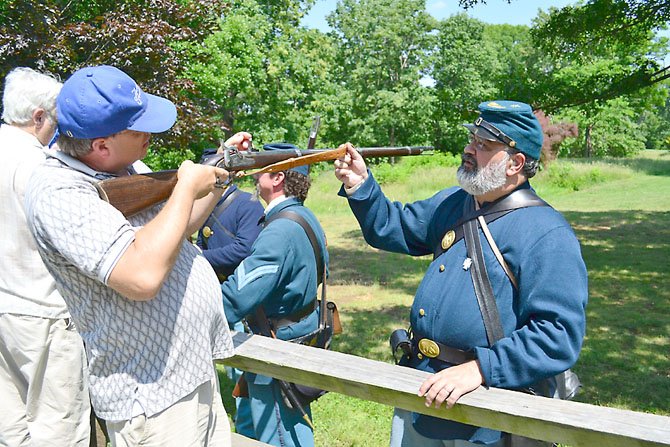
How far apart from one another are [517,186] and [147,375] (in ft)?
5.81

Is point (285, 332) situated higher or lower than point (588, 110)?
lower

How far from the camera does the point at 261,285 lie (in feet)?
11.0

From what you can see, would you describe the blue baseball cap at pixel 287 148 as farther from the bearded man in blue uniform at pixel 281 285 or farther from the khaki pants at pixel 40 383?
the khaki pants at pixel 40 383

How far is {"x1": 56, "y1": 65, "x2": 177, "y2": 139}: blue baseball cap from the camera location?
2.09 meters

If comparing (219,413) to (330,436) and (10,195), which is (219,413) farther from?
(330,436)

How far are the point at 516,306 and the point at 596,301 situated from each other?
23.5 ft

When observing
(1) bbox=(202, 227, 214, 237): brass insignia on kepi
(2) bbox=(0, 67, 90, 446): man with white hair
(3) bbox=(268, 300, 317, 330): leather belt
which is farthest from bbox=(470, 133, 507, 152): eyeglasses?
(1) bbox=(202, 227, 214, 237): brass insignia on kepi

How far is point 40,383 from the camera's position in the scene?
3.50m

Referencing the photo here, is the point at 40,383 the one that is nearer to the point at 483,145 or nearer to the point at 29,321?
the point at 29,321

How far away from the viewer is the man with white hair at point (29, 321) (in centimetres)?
344

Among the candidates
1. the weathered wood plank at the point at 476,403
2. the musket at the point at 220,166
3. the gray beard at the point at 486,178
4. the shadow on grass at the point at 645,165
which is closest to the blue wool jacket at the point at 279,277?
the weathered wood plank at the point at 476,403

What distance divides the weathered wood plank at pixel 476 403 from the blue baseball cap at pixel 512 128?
109 centimetres

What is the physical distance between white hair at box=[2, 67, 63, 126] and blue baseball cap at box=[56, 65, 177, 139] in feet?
5.14

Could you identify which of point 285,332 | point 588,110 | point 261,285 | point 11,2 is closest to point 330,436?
point 285,332
